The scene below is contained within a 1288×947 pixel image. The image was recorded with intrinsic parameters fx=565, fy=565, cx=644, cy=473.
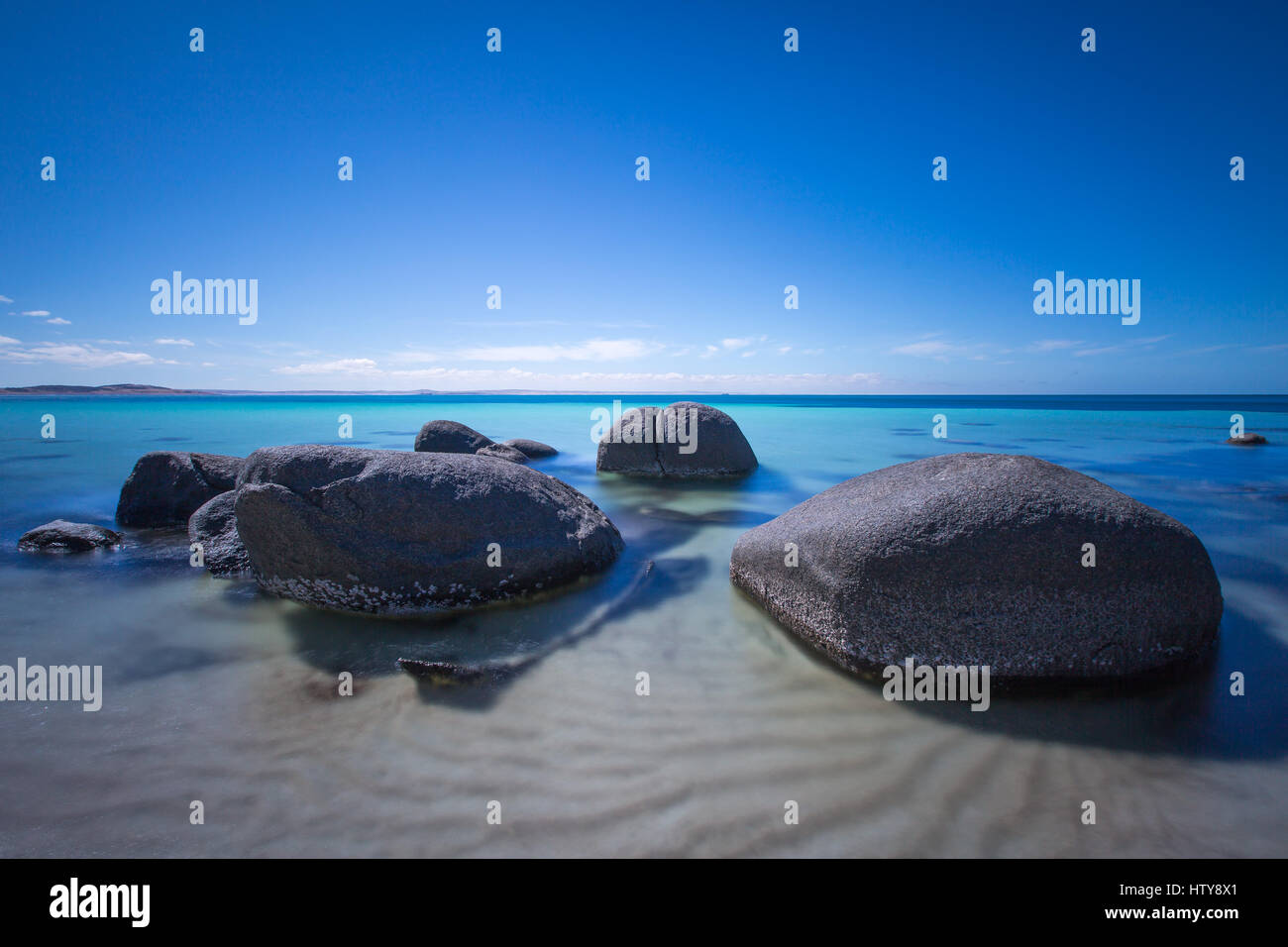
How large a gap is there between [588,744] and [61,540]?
22.8 ft

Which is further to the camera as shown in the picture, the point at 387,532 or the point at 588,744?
the point at 387,532

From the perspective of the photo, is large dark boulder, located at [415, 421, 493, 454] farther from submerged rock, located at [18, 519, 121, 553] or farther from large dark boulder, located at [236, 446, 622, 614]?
large dark boulder, located at [236, 446, 622, 614]

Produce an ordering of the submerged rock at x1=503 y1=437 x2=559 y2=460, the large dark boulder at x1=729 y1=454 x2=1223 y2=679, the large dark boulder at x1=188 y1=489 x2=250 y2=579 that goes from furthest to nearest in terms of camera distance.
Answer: the submerged rock at x1=503 y1=437 x2=559 y2=460
the large dark boulder at x1=188 y1=489 x2=250 y2=579
the large dark boulder at x1=729 y1=454 x2=1223 y2=679

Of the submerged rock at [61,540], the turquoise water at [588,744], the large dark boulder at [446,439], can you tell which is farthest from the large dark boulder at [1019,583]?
the large dark boulder at [446,439]

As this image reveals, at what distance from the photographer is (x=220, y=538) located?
18.3 ft

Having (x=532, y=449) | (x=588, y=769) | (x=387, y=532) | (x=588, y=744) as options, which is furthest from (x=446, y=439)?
(x=588, y=769)

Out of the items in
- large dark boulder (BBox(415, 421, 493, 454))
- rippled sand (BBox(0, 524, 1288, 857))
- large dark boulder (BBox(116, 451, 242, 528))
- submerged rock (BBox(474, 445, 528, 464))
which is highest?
large dark boulder (BBox(415, 421, 493, 454))

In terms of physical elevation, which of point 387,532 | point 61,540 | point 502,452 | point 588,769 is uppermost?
point 502,452

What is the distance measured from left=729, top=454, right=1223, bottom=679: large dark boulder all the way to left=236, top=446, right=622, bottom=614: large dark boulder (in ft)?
8.16

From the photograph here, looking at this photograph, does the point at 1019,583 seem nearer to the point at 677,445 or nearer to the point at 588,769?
the point at 588,769

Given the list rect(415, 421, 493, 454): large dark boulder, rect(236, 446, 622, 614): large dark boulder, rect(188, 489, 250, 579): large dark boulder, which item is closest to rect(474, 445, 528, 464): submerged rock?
rect(415, 421, 493, 454): large dark boulder

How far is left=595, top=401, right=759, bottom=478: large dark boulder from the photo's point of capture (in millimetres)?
11219

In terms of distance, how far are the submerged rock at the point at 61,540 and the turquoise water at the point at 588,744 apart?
1.40 m
